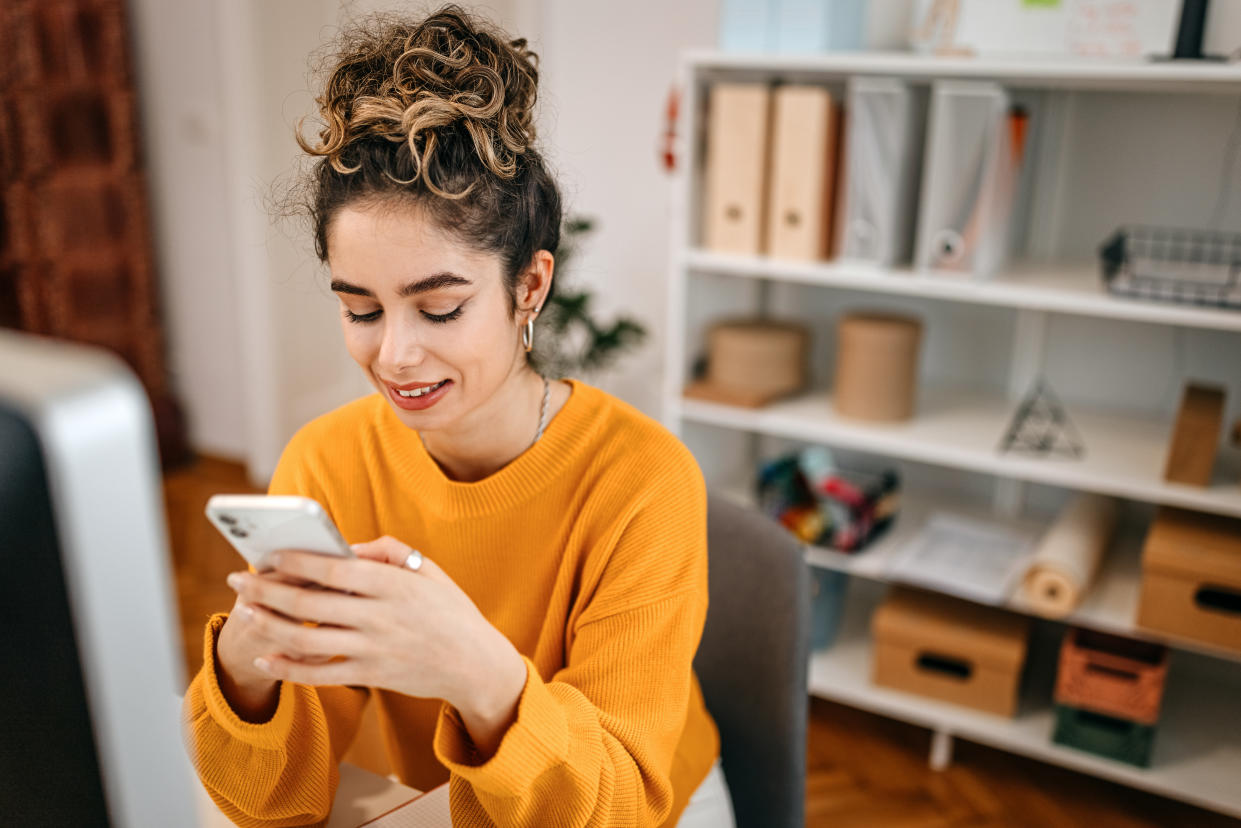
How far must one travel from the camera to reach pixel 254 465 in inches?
137

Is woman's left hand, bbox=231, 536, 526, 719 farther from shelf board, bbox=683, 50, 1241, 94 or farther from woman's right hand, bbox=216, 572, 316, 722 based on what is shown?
shelf board, bbox=683, 50, 1241, 94

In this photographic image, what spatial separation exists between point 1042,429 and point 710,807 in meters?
1.26

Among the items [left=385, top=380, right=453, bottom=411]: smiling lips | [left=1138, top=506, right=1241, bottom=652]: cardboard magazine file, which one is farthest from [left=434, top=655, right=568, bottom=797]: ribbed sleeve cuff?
[left=1138, top=506, right=1241, bottom=652]: cardboard magazine file

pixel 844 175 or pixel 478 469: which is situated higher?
pixel 844 175

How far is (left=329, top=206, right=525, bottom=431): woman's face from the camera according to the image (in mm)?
899

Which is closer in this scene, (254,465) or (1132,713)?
(1132,713)

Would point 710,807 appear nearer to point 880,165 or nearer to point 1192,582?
point 1192,582

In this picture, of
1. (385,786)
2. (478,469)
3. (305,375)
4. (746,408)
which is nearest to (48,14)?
(305,375)

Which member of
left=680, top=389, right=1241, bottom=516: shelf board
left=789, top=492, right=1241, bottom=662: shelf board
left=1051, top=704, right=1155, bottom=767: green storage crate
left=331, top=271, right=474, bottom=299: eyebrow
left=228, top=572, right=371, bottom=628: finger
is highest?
left=331, top=271, right=474, bottom=299: eyebrow

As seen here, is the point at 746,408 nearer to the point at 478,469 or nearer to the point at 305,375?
the point at 478,469

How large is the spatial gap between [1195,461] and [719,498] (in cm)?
102

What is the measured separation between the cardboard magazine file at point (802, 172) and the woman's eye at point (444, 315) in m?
1.22

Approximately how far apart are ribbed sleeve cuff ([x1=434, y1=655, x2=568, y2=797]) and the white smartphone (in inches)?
8.1

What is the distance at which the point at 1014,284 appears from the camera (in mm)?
1893
